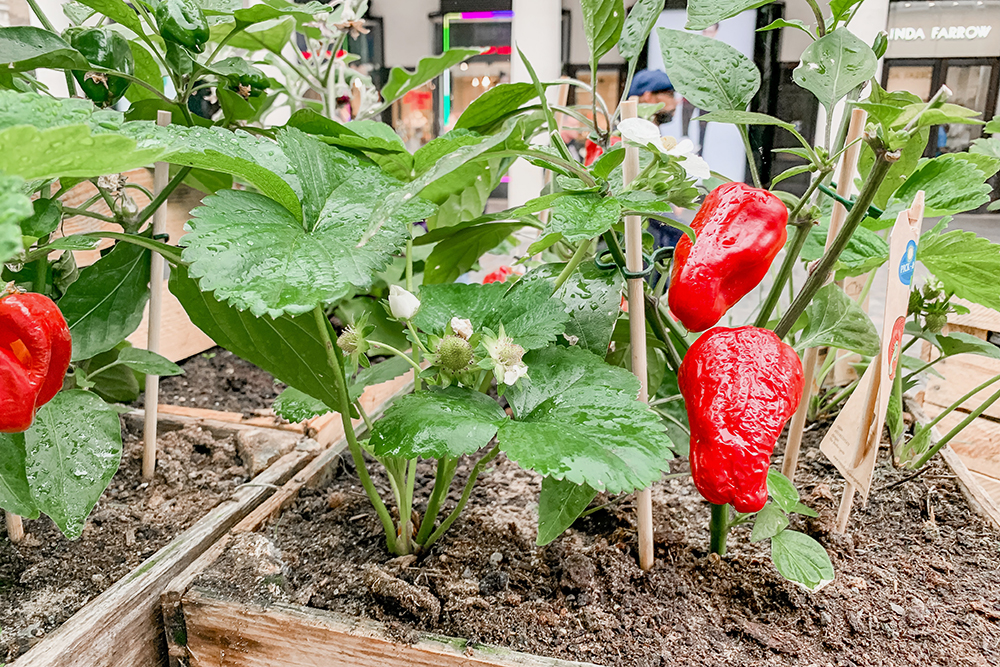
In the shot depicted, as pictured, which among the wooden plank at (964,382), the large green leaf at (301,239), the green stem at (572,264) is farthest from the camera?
the wooden plank at (964,382)

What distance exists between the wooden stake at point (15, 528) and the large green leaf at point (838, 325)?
0.78 m

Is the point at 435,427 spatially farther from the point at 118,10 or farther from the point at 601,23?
the point at 118,10

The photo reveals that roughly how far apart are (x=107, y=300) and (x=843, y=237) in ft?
2.22

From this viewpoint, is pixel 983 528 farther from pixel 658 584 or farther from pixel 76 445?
pixel 76 445

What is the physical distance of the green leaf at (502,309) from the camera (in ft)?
1.77

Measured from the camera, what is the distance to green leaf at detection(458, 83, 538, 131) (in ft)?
2.25

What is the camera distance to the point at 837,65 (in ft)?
1.78

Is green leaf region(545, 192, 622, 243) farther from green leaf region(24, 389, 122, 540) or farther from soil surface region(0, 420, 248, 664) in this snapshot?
soil surface region(0, 420, 248, 664)

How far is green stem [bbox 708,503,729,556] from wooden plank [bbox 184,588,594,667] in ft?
0.67

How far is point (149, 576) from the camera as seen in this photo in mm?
638

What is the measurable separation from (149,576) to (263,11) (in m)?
0.53

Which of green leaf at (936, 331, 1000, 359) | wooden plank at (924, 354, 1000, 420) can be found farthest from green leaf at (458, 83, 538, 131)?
wooden plank at (924, 354, 1000, 420)

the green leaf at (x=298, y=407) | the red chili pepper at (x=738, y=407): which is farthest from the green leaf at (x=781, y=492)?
the green leaf at (x=298, y=407)

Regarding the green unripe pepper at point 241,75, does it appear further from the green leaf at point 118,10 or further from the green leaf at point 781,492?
the green leaf at point 781,492
